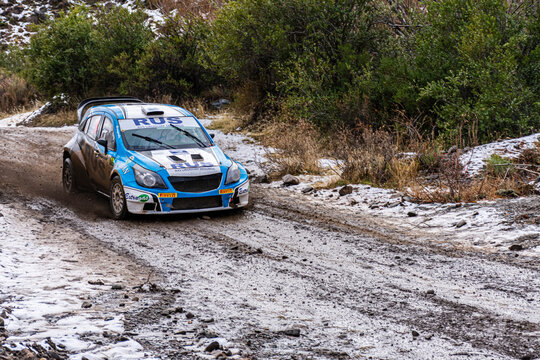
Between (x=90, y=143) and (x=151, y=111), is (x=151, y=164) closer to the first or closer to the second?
(x=151, y=111)

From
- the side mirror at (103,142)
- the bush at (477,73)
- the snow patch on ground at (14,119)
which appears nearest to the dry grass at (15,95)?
the snow patch on ground at (14,119)

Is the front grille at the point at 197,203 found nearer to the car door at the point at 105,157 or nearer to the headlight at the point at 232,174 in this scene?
the headlight at the point at 232,174

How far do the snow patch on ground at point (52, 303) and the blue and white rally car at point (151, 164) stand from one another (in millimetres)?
1827

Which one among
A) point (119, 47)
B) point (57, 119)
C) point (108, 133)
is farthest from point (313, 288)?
point (57, 119)

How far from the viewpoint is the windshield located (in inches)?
401

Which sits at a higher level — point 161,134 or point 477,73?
point 477,73

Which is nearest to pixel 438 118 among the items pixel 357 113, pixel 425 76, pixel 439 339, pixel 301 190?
pixel 425 76

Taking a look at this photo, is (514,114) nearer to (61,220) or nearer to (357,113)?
(357,113)

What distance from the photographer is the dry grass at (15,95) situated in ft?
104

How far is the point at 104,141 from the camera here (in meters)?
10.3

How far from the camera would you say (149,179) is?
9273 mm

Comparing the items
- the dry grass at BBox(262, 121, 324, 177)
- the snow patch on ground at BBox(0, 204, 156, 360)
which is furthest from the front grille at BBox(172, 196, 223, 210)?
the dry grass at BBox(262, 121, 324, 177)

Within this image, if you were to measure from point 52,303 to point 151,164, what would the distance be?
13.9ft

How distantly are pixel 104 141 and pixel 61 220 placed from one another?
5.41 feet
